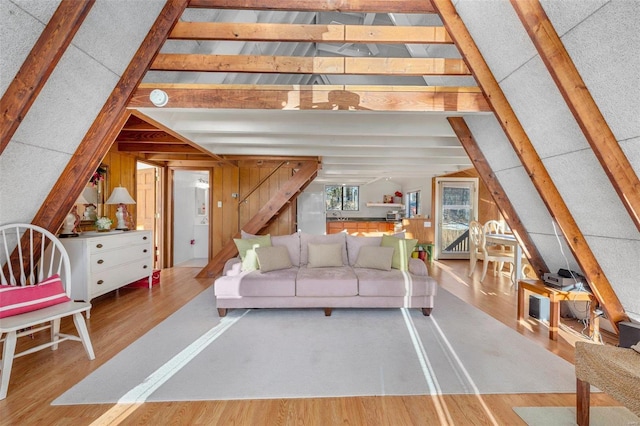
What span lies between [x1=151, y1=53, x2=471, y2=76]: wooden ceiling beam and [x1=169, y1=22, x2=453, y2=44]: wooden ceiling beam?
149 mm

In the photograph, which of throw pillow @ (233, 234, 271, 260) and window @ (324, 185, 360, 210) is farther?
window @ (324, 185, 360, 210)

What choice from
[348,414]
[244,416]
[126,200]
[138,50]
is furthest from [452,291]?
[126,200]

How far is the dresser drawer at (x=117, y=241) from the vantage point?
3.16 m

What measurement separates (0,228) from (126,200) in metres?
1.95

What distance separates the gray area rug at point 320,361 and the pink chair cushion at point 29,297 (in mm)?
631

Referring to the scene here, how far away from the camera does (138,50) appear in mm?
2326

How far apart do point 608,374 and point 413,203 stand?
7.62 m

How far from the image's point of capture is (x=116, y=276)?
11.4 ft

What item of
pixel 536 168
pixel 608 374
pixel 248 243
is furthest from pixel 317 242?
pixel 608 374

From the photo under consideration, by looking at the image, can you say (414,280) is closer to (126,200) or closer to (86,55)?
(86,55)

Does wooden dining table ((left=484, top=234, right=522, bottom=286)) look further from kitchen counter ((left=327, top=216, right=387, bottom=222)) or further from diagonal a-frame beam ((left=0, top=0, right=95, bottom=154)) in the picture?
diagonal a-frame beam ((left=0, top=0, right=95, bottom=154))

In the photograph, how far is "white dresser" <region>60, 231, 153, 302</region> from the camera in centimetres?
305

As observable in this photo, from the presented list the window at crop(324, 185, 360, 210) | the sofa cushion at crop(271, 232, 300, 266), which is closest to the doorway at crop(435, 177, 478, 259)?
the window at crop(324, 185, 360, 210)

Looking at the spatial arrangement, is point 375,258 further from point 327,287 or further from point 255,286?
point 255,286
